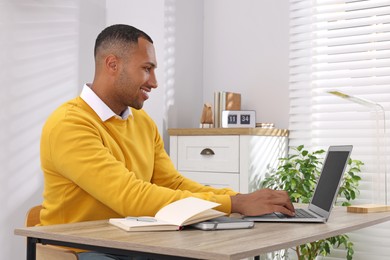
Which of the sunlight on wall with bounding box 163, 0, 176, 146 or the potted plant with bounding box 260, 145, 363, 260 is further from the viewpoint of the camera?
the sunlight on wall with bounding box 163, 0, 176, 146

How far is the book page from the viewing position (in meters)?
1.88

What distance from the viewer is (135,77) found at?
2543mm

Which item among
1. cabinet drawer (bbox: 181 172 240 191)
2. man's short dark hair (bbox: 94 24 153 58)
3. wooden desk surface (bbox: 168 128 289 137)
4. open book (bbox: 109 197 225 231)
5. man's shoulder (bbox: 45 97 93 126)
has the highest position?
man's short dark hair (bbox: 94 24 153 58)

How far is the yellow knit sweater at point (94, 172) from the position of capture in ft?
6.84

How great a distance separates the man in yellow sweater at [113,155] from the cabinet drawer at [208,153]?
4.78 ft

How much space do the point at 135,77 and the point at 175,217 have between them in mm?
801

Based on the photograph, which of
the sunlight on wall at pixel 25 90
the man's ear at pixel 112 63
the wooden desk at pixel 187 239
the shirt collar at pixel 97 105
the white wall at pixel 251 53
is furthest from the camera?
the white wall at pixel 251 53

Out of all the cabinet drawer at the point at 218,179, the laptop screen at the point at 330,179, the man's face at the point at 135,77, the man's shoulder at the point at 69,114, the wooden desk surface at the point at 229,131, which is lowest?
the cabinet drawer at the point at 218,179

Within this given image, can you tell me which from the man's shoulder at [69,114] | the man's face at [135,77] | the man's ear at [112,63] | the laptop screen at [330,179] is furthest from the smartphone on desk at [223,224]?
the man's ear at [112,63]

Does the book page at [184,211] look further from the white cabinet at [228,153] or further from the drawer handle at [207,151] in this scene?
the drawer handle at [207,151]

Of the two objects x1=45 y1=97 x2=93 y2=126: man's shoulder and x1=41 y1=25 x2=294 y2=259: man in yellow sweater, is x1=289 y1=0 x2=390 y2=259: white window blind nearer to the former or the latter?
x1=41 y1=25 x2=294 y2=259: man in yellow sweater

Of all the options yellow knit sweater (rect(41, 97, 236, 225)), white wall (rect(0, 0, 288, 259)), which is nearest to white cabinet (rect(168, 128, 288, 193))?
white wall (rect(0, 0, 288, 259))

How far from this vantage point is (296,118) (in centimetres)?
456

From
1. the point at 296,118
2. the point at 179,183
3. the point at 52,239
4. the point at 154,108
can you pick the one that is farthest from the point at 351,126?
the point at 52,239
